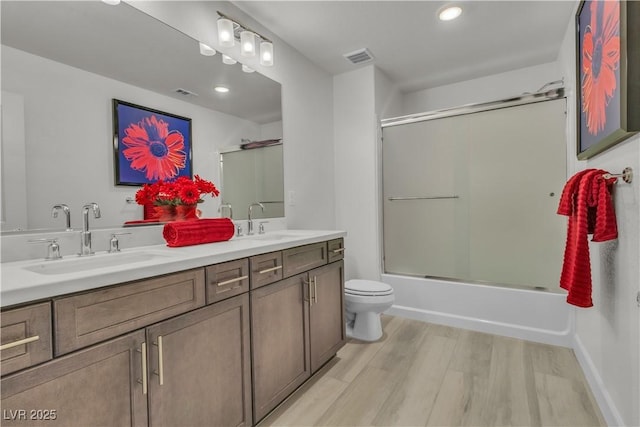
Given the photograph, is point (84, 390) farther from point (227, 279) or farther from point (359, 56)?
point (359, 56)

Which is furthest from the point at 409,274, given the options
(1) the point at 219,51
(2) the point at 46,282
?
(2) the point at 46,282

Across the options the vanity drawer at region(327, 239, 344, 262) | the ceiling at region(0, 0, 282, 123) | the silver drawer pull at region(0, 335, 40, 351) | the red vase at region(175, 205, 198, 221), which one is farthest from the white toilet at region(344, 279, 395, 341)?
the silver drawer pull at region(0, 335, 40, 351)

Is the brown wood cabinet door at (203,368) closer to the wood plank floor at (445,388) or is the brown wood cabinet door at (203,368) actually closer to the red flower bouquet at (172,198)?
the wood plank floor at (445,388)

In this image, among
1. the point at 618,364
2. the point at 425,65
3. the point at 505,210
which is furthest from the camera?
the point at 425,65

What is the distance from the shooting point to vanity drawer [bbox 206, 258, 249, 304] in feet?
3.95

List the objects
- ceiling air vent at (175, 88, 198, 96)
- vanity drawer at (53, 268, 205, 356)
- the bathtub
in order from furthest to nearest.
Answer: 1. the bathtub
2. ceiling air vent at (175, 88, 198, 96)
3. vanity drawer at (53, 268, 205, 356)

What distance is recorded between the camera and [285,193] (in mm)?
2441

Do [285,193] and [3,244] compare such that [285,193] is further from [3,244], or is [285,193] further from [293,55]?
[3,244]

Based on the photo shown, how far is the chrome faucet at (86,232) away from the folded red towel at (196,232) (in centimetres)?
29

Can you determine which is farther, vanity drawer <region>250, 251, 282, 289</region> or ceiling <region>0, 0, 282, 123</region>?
vanity drawer <region>250, 251, 282, 289</region>

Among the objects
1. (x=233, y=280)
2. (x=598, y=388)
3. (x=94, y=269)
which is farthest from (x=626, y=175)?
(x=94, y=269)

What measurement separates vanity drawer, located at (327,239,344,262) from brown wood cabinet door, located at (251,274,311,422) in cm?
33

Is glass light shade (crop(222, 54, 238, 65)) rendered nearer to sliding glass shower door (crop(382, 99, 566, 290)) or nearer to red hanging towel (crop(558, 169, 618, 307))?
sliding glass shower door (crop(382, 99, 566, 290))

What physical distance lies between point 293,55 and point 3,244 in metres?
2.19
